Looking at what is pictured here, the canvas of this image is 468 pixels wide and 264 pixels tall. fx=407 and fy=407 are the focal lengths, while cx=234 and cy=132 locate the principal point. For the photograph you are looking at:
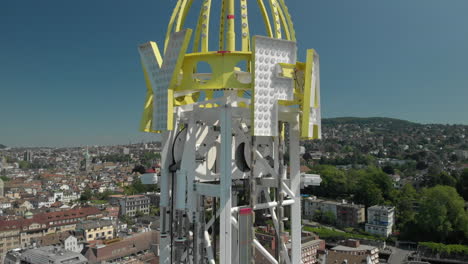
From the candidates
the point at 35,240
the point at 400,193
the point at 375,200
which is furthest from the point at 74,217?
the point at 400,193

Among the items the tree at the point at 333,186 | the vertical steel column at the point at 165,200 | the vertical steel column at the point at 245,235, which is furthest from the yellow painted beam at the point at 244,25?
the tree at the point at 333,186

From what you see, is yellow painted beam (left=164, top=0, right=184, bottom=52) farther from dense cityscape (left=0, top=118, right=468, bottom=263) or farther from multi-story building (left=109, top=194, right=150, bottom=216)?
multi-story building (left=109, top=194, right=150, bottom=216)

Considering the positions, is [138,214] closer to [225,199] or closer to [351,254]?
[351,254]

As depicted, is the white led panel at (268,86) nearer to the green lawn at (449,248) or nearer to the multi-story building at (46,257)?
the multi-story building at (46,257)

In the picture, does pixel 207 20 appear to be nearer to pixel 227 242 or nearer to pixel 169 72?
pixel 169 72

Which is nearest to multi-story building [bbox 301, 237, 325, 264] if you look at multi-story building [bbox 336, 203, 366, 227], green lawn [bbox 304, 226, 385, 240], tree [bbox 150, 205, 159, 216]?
green lawn [bbox 304, 226, 385, 240]

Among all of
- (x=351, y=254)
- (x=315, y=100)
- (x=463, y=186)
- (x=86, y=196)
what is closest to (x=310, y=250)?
(x=351, y=254)
